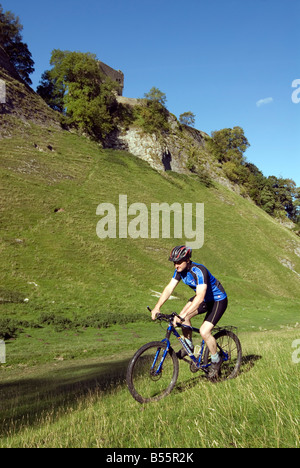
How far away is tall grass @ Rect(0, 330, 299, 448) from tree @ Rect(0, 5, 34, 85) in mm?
85439

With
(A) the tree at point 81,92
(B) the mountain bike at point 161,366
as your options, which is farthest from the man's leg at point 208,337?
(A) the tree at point 81,92

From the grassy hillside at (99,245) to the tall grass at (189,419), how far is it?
15378 mm

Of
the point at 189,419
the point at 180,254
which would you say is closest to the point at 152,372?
the point at 189,419

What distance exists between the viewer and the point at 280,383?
225 inches

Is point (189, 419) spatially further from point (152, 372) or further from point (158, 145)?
point (158, 145)

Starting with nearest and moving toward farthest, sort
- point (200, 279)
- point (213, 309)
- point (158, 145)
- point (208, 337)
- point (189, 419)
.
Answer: point (189, 419) → point (200, 279) → point (208, 337) → point (213, 309) → point (158, 145)

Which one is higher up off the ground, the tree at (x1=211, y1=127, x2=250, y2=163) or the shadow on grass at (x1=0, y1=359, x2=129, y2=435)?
the tree at (x1=211, y1=127, x2=250, y2=163)

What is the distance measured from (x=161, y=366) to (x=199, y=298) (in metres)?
1.76

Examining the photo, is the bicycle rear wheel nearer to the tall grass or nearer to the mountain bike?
the mountain bike

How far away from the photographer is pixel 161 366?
6781 mm

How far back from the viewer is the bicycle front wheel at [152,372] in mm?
6284

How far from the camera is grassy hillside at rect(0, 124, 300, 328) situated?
2583 centimetres

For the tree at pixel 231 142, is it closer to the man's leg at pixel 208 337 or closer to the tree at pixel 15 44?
the tree at pixel 15 44

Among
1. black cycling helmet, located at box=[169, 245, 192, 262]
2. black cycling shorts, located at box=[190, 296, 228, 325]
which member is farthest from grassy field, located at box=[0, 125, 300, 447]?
black cycling helmet, located at box=[169, 245, 192, 262]
